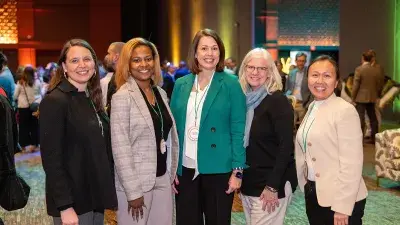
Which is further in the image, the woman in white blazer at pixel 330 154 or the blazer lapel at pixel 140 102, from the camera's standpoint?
the blazer lapel at pixel 140 102

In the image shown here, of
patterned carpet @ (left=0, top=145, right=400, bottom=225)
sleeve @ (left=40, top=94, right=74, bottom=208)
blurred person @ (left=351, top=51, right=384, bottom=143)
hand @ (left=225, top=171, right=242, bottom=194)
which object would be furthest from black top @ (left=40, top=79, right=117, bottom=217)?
blurred person @ (left=351, top=51, right=384, bottom=143)

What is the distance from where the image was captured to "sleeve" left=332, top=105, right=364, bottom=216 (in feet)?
8.78

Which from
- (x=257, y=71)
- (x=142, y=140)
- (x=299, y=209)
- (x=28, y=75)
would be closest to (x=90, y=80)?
(x=142, y=140)

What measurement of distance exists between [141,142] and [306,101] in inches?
266

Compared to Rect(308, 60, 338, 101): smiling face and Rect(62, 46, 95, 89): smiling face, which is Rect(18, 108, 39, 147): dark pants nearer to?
Rect(62, 46, 95, 89): smiling face

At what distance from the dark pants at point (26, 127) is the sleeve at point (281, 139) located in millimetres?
7691

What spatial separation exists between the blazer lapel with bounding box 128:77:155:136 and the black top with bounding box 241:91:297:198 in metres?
0.63

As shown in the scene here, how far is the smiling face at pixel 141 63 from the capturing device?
10.3 ft

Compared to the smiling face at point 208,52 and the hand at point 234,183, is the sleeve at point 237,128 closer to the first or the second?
the hand at point 234,183

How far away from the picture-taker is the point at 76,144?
268 cm

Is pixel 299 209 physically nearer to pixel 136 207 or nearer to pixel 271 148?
pixel 271 148

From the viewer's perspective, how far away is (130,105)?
306 centimetres

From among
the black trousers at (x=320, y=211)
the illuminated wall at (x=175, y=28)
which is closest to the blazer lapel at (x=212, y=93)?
the black trousers at (x=320, y=211)

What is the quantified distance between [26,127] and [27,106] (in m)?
0.40
